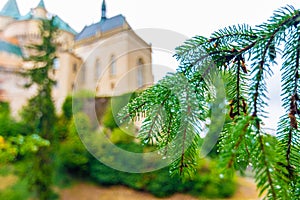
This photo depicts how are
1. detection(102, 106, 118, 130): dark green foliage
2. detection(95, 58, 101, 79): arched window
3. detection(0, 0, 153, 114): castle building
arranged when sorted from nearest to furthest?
detection(0, 0, 153, 114): castle building < detection(102, 106, 118, 130): dark green foliage < detection(95, 58, 101, 79): arched window

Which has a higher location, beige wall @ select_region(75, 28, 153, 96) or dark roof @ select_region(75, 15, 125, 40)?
dark roof @ select_region(75, 15, 125, 40)

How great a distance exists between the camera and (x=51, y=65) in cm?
199

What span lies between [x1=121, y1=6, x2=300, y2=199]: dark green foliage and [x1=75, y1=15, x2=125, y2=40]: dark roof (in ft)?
10.3

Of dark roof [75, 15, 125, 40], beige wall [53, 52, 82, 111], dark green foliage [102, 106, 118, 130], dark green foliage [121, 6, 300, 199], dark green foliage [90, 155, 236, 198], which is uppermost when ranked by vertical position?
dark roof [75, 15, 125, 40]

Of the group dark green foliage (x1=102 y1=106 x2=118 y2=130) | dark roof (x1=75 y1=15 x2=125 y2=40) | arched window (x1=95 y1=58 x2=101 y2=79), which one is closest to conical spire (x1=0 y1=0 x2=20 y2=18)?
dark roof (x1=75 y1=15 x2=125 y2=40)

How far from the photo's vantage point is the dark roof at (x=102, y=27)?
10.7ft

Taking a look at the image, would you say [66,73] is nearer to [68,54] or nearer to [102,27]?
[68,54]

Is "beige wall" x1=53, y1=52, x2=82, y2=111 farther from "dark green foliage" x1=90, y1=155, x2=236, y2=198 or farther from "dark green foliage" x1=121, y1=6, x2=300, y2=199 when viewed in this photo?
"dark green foliage" x1=121, y1=6, x2=300, y2=199

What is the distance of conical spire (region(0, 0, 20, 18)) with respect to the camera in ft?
10.5

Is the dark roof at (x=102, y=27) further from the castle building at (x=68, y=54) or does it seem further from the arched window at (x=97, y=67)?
the arched window at (x=97, y=67)

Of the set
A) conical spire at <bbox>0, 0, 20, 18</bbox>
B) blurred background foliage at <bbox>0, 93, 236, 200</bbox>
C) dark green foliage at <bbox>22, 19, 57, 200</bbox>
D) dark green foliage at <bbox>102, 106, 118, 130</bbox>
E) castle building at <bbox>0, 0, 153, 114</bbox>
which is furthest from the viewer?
conical spire at <bbox>0, 0, 20, 18</bbox>

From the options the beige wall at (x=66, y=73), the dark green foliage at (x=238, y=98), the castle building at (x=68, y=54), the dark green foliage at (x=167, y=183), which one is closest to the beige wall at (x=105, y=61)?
the castle building at (x=68, y=54)

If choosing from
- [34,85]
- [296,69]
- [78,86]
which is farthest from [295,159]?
[78,86]

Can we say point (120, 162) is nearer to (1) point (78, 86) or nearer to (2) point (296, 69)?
(1) point (78, 86)
